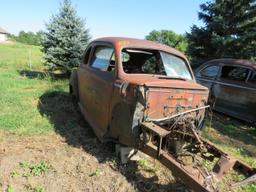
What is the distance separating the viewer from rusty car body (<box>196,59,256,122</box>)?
7.96m

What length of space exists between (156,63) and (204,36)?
8.98 meters

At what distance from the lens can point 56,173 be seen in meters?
4.39

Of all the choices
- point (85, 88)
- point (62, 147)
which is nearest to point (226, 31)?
point (85, 88)

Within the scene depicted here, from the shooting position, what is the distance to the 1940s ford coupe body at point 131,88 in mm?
4273

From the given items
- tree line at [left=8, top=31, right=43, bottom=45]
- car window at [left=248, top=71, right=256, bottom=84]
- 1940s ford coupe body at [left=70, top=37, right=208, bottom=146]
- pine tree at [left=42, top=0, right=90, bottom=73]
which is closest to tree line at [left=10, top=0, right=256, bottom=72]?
pine tree at [left=42, top=0, right=90, bottom=73]

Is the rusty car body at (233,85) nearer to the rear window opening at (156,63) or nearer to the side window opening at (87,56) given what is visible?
the rear window opening at (156,63)

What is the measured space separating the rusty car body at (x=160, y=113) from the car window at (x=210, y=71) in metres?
3.53

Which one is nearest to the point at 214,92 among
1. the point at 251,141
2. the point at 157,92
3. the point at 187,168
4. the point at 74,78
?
the point at 251,141

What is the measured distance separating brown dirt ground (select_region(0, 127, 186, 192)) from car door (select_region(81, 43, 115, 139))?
45 centimetres

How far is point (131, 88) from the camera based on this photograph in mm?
4352

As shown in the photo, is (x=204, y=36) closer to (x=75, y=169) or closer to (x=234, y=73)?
(x=234, y=73)

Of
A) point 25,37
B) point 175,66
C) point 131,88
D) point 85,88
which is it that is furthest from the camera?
point 25,37

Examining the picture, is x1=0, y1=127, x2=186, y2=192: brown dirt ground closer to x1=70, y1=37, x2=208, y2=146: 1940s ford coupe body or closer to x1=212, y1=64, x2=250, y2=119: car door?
x1=70, y1=37, x2=208, y2=146: 1940s ford coupe body

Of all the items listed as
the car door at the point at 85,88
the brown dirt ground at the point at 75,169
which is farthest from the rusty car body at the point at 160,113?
the brown dirt ground at the point at 75,169
